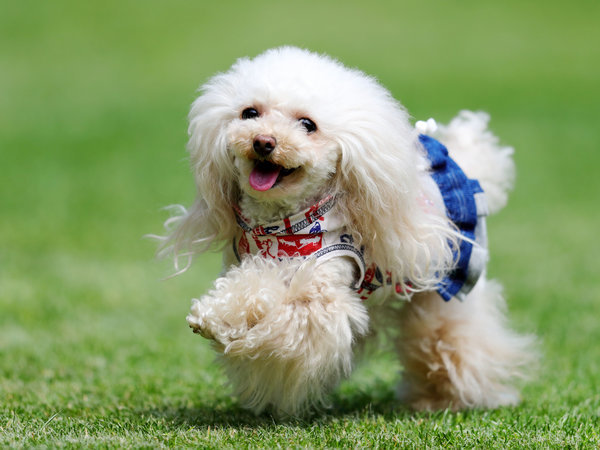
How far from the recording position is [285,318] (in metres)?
3.08

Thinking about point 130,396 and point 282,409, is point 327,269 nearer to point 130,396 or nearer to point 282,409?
point 282,409

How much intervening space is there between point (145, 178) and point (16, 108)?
4.75 meters

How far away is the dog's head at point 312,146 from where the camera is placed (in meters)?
3.07

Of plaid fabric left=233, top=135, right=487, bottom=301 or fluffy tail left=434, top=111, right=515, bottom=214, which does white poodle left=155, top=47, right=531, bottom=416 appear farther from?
fluffy tail left=434, top=111, right=515, bottom=214

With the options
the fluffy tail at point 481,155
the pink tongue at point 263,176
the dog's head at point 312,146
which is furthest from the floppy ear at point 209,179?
the fluffy tail at point 481,155

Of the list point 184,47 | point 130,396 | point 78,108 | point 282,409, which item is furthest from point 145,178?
point 184,47

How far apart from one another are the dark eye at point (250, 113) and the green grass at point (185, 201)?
3.81 ft

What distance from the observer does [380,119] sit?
3.18 meters

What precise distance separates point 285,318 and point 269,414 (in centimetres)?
72

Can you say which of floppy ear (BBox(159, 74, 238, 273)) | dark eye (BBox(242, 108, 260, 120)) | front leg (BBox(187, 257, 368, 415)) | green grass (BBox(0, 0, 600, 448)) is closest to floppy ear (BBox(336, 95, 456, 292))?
front leg (BBox(187, 257, 368, 415))

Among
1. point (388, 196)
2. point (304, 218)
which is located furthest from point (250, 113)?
point (388, 196)

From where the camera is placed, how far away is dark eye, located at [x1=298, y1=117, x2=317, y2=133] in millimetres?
3098

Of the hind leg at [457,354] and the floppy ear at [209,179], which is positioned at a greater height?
the floppy ear at [209,179]

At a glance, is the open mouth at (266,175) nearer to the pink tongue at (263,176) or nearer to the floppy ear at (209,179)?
the pink tongue at (263,176)
